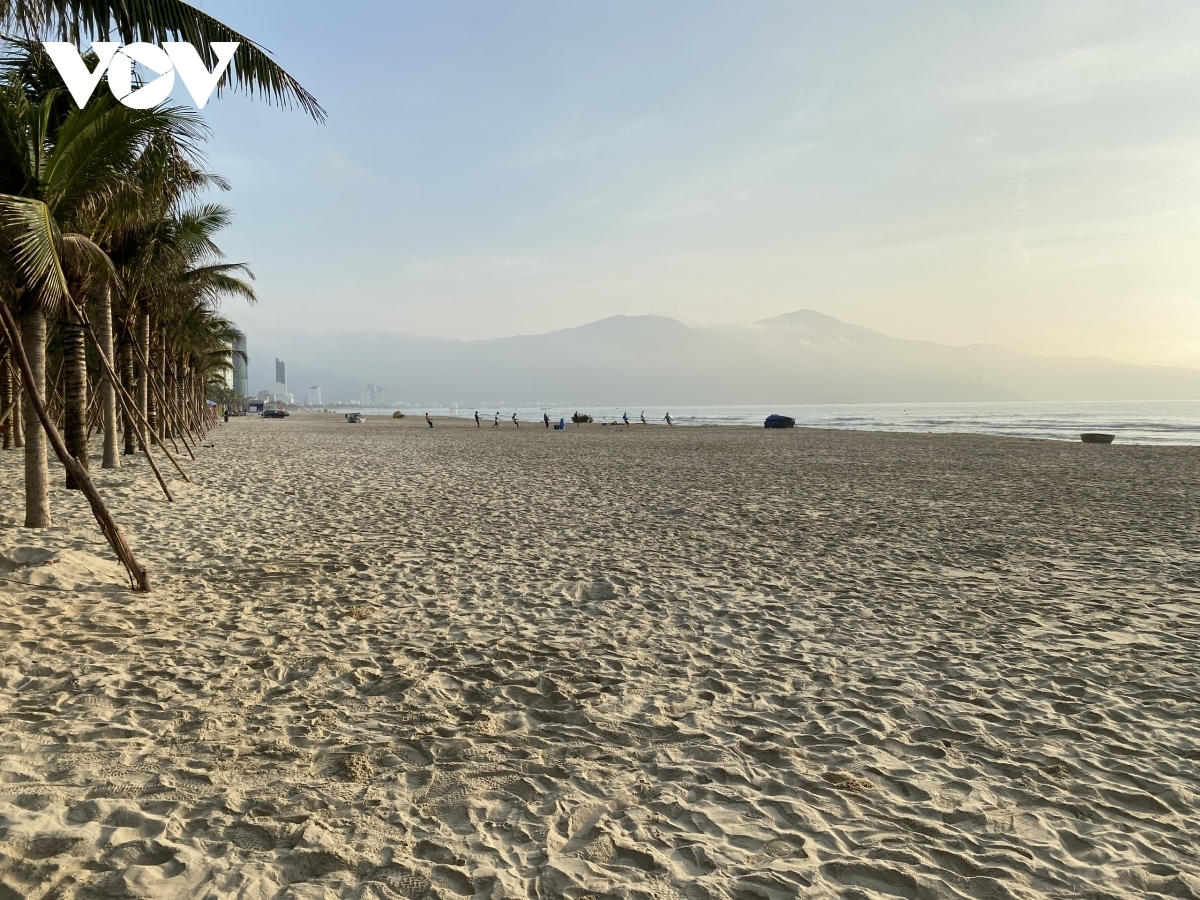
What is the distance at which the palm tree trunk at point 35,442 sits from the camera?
8.24m

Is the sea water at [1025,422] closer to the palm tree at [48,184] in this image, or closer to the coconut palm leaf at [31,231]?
the palm tree at [48,184]

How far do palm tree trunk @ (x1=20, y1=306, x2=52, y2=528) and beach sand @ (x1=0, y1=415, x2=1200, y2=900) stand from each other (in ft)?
1.59

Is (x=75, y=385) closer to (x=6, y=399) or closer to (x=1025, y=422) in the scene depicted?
(x=6, y=399)

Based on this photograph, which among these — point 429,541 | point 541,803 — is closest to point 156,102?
point 429,541

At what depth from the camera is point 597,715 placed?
14.1 feet

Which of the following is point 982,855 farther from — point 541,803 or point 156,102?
point 156,102

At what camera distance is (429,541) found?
9281mm

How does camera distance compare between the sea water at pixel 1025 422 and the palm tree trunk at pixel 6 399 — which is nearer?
the palm tree trunk at pixel 6 399

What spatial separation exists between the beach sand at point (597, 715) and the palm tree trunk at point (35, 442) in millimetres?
485

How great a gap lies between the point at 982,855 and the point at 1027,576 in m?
5.53

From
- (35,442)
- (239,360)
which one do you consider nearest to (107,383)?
(35,442)

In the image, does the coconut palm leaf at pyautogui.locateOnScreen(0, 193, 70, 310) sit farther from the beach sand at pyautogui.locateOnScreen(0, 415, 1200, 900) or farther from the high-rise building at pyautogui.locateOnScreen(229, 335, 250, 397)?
the high-rise building at pyautogui.locateOnScreen(229, 335, 250, 397)

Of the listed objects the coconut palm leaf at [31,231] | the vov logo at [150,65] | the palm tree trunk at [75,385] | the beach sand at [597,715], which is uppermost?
the vov logo at [150,65]

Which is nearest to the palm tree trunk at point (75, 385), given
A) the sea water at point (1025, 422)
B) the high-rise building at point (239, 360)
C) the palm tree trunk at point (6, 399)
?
the palm tree trunk at point (6, 399)
